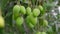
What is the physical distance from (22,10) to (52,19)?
643 mm

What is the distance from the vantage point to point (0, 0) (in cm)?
73

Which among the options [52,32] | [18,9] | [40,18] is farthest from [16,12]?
[52,32]

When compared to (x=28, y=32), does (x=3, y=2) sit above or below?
above

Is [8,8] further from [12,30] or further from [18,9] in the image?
[18,9]

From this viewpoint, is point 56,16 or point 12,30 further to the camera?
point 56,16

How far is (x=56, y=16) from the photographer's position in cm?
132

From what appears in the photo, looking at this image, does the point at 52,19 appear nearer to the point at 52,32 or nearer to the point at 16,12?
the point at 52,32

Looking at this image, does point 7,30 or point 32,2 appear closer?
point 32,2

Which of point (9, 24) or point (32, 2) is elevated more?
point (32, 2)

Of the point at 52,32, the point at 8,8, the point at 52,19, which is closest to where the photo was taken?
the point at 8,8

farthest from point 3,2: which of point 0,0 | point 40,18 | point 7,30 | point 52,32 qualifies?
point 52,32

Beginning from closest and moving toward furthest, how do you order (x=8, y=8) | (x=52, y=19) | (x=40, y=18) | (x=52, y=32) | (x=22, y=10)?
(x=22, y=10)
(x=40, y=18)
(x=8, y=8)
(x=52, y=32)
(x=52, y=19)

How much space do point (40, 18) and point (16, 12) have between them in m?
0.18

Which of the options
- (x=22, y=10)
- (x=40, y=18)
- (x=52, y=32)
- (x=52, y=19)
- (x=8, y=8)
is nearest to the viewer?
Answer: (x=22, y=10)
